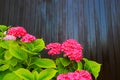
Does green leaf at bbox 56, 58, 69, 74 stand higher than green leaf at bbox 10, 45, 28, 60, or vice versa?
green leaf at bbox 10, 45, 28, 60

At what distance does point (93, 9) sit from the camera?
341cm

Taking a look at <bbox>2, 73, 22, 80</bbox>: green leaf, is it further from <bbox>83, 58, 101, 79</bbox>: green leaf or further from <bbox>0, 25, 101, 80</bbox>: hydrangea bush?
<bbox>83, 58, 101, 79</bbox>: green leaf

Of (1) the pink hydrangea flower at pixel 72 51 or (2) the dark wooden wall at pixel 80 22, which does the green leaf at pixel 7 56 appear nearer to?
(1) the pink hydrangea flower at pixel 72 51

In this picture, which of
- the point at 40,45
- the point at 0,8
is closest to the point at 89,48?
the point at 0,8

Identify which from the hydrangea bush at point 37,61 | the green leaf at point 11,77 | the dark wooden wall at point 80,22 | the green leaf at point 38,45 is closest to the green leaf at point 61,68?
the hydrangea bush at point 37,61

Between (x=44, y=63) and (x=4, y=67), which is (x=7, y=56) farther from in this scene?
(x=44, y=63)

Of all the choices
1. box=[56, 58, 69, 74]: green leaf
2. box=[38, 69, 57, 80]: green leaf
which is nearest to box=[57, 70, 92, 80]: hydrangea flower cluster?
box=[38, 69, 57, 80]: green leaf

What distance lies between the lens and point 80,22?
3.42 m

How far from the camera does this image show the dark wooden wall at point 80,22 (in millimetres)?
3252

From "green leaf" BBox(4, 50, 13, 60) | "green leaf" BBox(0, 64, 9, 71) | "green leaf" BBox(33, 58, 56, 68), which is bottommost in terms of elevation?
"green leaf" BBox(0, 64, 9, 71)

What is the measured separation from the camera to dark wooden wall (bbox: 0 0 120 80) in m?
3.25

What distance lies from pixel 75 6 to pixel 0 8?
41.4 inches

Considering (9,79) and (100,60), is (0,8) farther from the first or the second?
Answer: (9,79)

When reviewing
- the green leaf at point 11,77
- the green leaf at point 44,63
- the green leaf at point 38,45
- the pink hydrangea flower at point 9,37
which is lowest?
the green leaf at point 11,77
